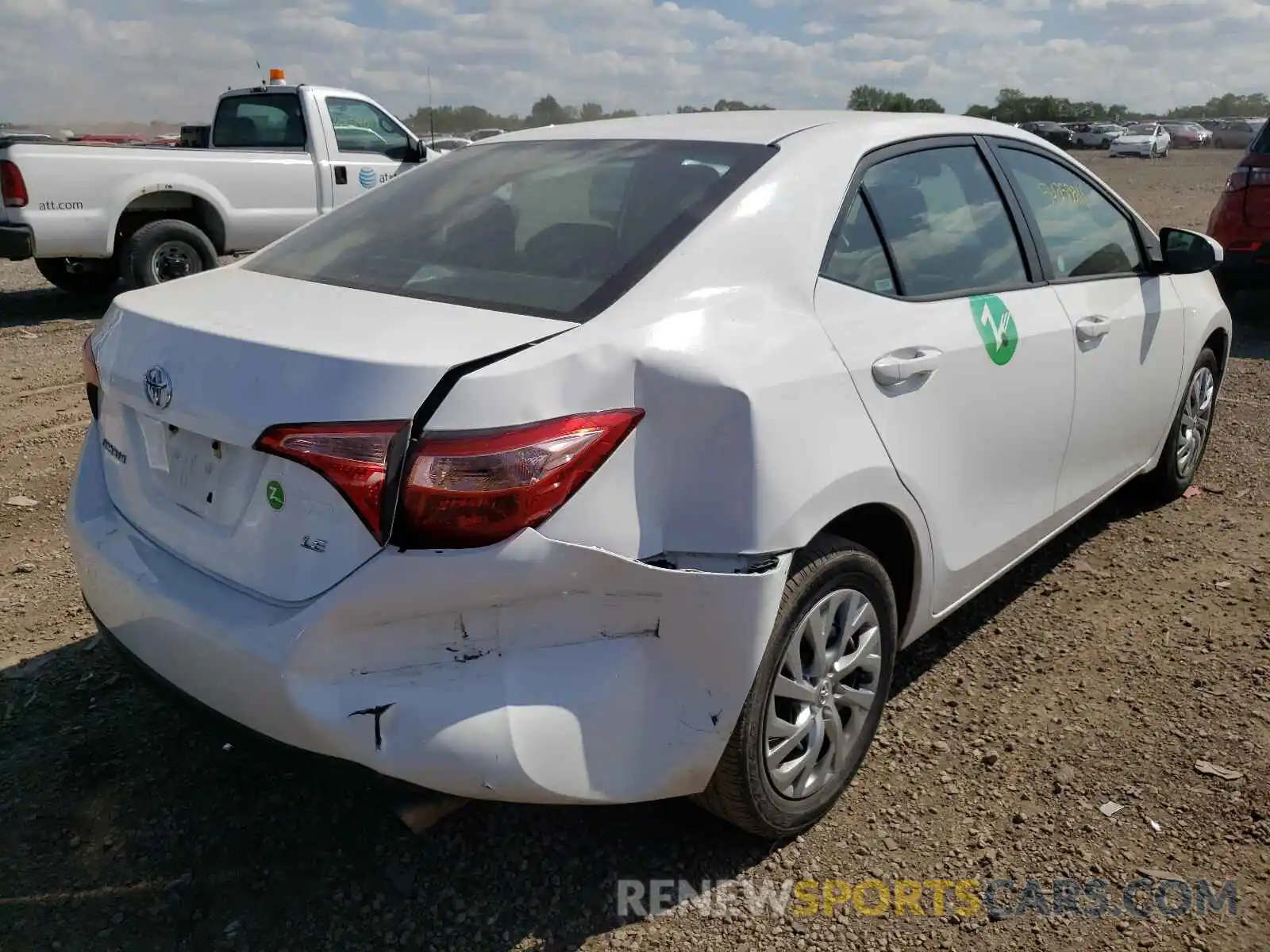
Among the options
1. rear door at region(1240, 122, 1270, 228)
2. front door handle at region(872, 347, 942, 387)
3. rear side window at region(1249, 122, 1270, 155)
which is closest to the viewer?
front door handle at region(872, 347, 942, 387)

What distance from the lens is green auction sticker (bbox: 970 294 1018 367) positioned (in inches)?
114

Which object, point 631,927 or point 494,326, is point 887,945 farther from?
point 494,326

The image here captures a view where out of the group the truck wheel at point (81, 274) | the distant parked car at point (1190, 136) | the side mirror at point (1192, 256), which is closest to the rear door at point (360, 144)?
the truck wheel at point (81, 274)

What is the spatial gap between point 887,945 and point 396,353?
1.62 m

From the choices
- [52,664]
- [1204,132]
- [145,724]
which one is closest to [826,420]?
[145,724]

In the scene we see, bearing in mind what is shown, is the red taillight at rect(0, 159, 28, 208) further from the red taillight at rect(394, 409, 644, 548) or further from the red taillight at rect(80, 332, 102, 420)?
the red taillight at rect(394, 409, 644, 548)

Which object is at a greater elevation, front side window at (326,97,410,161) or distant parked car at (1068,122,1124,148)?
front side window at (326,97,410,161)

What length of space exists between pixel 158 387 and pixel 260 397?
1.19 ft

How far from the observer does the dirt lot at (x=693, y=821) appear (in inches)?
91.4

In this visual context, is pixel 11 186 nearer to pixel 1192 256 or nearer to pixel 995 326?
pixel 995 326

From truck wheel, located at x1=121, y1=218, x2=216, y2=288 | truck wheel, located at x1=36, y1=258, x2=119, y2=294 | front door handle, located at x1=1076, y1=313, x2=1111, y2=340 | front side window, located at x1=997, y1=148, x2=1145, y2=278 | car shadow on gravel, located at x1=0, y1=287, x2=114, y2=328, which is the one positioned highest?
front side window, located at x1=997, y1=148, x2=1145, y2=278

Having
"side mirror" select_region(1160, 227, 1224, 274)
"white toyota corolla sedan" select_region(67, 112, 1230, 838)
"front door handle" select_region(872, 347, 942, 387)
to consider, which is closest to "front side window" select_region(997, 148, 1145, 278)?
"side mirror" select_region(1160, 227, 1224, 274)

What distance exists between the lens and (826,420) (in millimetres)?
2307

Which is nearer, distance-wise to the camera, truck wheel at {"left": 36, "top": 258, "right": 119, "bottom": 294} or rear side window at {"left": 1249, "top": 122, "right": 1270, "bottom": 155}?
rear side window at {"left": 1249, "top": 122, "right": 1270, "bottom": 155}
